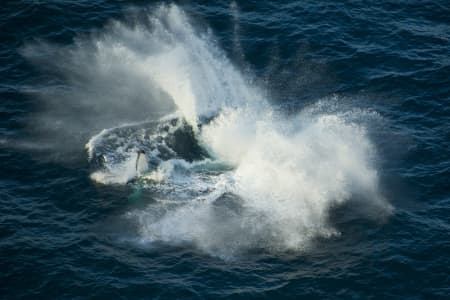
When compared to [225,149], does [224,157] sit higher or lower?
lower

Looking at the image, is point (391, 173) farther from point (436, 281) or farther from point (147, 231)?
point (147, 231)

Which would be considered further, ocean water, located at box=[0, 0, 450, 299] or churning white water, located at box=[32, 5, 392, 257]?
churning white water, located at box=[32, 5, 392, 257]

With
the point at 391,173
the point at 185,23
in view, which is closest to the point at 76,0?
the point at 185,23

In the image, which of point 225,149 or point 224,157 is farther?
point 225,149
